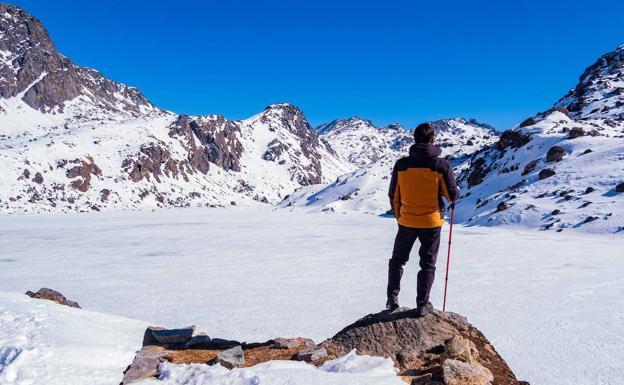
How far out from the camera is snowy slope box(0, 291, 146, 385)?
5.21 meters

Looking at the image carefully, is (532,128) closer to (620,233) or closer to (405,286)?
(620,233)

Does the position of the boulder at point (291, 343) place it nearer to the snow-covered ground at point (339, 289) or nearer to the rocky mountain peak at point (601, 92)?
the snow-covered ground at point (339, 289)

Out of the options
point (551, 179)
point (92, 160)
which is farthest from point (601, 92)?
point (92, 160)

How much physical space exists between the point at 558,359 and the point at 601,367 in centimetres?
53

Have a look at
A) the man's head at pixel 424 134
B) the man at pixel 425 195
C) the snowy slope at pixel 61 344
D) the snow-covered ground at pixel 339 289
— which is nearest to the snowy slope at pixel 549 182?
the snow-covered ground at pixel 339 289

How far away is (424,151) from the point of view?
6160 millimetres

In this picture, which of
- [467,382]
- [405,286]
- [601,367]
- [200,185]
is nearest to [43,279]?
[405,286]

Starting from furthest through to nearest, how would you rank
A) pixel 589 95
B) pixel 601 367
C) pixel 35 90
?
1. pixel 35 90
2. pixel 589 95
3. pixel 601 367

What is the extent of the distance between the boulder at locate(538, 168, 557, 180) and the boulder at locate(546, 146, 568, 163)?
313 cm

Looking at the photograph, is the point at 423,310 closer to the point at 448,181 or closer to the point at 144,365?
the point at 448,181

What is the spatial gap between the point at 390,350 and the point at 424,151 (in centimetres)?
273

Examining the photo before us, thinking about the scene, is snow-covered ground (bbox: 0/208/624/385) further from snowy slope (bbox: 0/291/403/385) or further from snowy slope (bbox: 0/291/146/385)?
snowy slope (bbox: 0/291/403/385)

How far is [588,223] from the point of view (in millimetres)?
25281

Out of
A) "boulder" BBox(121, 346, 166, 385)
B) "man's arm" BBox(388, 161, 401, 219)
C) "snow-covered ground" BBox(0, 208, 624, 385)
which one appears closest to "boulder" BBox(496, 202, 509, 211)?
"snow-covered ground" BBox(0, 208, 624, 385)
